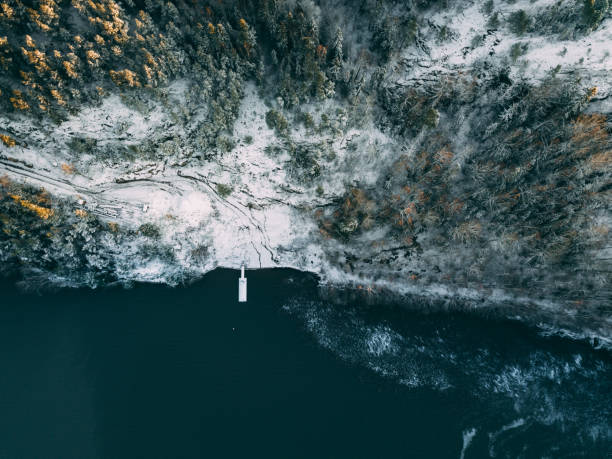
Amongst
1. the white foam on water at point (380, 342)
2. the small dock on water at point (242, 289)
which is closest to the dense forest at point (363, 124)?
the small dock on water at point (242, 289)

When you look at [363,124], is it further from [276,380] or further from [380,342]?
[276,380]

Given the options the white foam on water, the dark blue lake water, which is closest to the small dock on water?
the dark blue lake water

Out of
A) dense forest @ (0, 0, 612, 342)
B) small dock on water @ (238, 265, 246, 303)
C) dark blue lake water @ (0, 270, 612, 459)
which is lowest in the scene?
dark blue lake water @ (0, 270, 612, 459)

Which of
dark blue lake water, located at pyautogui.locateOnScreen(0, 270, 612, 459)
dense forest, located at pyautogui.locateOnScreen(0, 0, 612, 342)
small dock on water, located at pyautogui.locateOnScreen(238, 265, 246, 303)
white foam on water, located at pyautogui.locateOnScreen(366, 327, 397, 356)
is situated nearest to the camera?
dense forest, located at pyautogui.locateOnScreen(0, 0, 612, 342)

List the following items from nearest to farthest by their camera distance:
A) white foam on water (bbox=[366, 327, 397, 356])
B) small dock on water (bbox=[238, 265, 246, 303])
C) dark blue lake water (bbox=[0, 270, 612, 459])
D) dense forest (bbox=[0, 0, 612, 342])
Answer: dense forest (bbox=[0, 0, 612, 342]), dark blue lake water (bbox=[0, 270, 612, 459]), white foam on water (bbox=[366, 327, 397, 356]), small dock on water (bbox=[238, 265, 246, 303])

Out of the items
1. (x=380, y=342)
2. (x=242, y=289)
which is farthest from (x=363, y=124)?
(x=380, y=342)

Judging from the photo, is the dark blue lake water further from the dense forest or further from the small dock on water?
the dense forest

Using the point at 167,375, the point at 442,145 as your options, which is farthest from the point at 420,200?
the point at 167,375

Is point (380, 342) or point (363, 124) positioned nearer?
point (363, 124)
